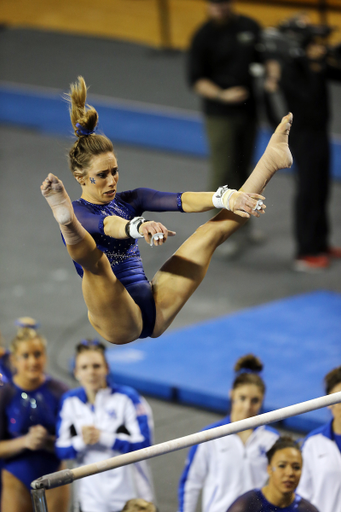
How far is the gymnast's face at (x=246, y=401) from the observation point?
260 cm

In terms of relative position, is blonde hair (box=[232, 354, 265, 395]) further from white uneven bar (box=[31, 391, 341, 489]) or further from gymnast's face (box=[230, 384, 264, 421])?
white uneven bar (box=[31, 391, 341, 489])

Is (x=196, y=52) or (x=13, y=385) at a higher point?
(x=196, y=52)

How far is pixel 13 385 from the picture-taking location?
9.94 ft

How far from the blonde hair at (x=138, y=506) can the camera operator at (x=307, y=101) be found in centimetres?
107

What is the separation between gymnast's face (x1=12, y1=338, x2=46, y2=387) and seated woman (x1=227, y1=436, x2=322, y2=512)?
1.18 metres

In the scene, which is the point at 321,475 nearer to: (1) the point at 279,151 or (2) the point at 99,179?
(1) the point at 279,151

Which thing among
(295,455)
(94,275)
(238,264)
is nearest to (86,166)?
(94,275)

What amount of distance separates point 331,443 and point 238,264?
3.32 metres

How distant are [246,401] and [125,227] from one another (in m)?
1.40

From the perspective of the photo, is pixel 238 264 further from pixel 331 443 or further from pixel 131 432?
pixel 331 443

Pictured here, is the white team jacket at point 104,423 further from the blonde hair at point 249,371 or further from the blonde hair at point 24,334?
the blonde hair at point 249,371

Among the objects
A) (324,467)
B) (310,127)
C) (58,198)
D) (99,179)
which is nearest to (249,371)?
(324,467)

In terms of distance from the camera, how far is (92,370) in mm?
3047

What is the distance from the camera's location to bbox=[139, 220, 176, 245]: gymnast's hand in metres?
1.30
